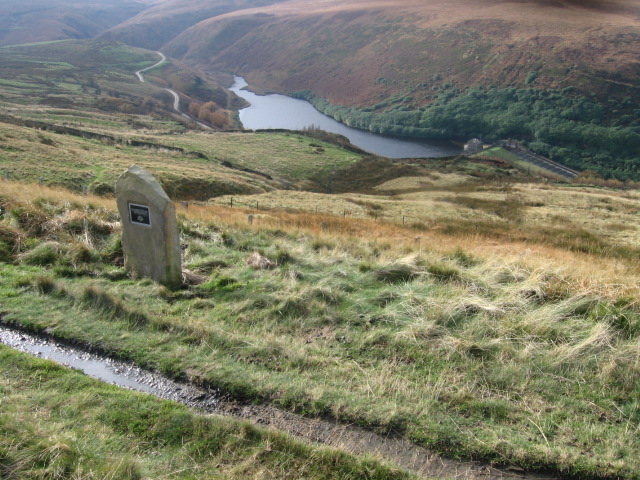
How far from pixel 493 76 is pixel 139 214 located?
146 metres

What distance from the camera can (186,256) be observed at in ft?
31.0

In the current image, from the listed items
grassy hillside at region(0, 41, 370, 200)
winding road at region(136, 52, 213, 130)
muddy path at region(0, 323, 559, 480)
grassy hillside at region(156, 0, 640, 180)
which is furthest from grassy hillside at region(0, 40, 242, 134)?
muddy path at region(0, 323, 559, 480)

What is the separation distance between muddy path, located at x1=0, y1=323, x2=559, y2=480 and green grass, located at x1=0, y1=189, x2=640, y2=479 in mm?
130

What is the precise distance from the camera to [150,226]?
25.8 ft

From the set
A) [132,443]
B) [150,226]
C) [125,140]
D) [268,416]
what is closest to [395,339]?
[268,416]

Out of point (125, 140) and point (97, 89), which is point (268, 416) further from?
point (97, 89)

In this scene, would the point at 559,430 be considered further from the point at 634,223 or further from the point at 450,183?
the point at 450,183

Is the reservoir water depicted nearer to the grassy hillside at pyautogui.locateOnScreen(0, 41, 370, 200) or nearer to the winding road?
the grassy hillside at pyautogui.locateOnScreen(0, 41, 370, 200)

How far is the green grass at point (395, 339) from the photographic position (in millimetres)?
4590

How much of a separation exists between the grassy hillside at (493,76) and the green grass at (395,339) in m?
102

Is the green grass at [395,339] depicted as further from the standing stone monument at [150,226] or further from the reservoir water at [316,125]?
the reservoir water at [316,125]

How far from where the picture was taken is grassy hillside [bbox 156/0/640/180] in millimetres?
105644

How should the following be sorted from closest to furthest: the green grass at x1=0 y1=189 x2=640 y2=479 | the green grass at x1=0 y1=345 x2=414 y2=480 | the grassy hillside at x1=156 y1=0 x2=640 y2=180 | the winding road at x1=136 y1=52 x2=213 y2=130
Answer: the green grass at x1=0 y1=345 x2=414 y2=480 → the green grass at x1=0 y1=189 x2=640 y2=479 → the winding road at x1=136 y1=52 x2=213 y2=130 → the grassy hillside at x1=156 y1=0 x2=640 y2=180

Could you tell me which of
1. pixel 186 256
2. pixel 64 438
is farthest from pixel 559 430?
pixel 186 256
